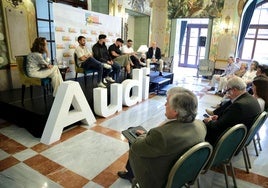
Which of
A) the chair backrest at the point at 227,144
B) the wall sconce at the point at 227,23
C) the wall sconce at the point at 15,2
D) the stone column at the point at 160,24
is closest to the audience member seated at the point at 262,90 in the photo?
the chair backrest at the point at 227,144

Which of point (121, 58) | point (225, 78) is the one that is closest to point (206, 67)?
point (225, 78)

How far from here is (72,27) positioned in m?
4.95

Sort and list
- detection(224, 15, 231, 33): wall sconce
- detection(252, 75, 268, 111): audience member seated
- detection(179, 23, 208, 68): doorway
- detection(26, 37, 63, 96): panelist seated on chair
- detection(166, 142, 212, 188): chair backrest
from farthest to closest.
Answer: detection(179, 23, 208, 68): doorway
detection(224, 15, 231, 33): wall sconce
detection(26, 37, 63, 96): panelist seated on chair
detection(252, 75, 268, 111): audience member seated
detection(166, 142, 212, 188): chair backrest

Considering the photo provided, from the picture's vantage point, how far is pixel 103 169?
225 cm

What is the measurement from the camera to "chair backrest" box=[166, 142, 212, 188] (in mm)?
1166

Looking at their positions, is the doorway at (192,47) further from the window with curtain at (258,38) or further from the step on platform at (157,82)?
the step on platform at (157,82)

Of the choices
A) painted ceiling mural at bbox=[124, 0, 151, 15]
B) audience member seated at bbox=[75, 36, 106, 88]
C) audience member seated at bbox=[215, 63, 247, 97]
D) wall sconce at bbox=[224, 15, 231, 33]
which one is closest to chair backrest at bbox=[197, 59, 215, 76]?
wall sconce at bbox=[224, 15, 231, 33]

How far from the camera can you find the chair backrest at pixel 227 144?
5.06 ft

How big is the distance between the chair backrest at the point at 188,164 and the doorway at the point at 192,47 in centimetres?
1031

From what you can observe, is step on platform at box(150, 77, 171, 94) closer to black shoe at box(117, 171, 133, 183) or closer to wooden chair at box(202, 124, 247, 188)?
black shoe at box(117, 171, 133, 183)

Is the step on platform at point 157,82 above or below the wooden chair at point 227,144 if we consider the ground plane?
below

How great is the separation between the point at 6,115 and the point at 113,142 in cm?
207

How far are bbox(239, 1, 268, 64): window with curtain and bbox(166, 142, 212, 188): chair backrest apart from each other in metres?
9.49

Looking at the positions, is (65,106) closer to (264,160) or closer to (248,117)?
(248,117)
